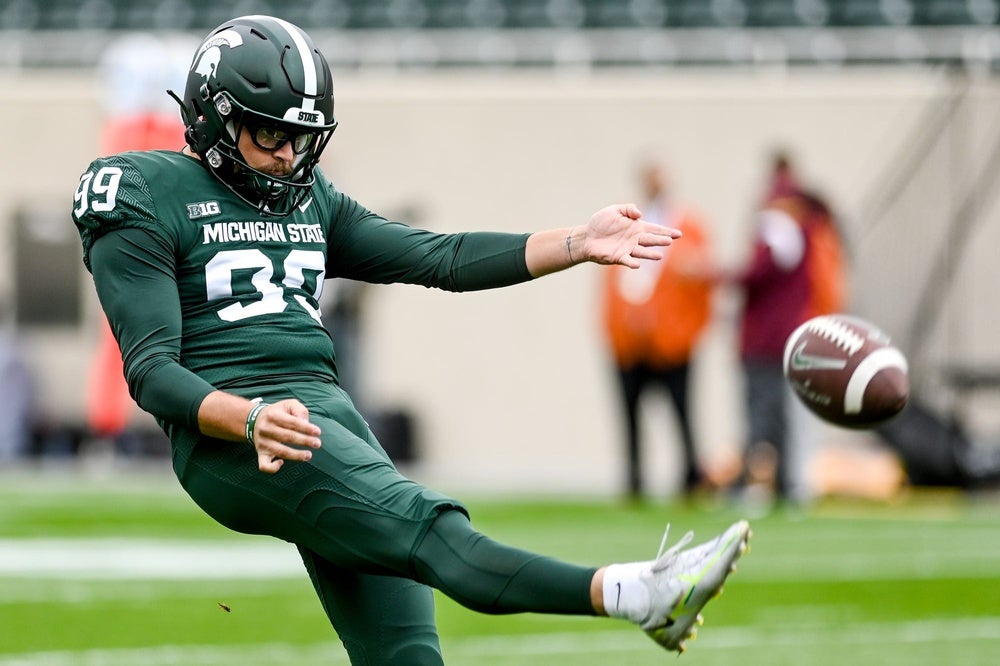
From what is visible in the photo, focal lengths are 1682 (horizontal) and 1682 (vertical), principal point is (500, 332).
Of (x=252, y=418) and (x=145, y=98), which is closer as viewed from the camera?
(x=252, y=418)

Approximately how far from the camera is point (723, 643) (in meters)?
6.08

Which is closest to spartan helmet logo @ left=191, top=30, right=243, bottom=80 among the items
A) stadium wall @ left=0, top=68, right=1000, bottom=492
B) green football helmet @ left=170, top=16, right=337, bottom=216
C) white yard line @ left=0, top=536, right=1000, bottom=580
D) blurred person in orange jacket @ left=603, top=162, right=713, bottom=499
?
green football helmet @ left=170, top=16, right=337, bottom=216

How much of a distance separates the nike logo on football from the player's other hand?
31.4 inches

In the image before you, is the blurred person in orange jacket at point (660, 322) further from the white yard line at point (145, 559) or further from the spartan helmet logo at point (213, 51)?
the spartan helmet logo at point (213, 51)

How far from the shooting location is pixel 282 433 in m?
3.23

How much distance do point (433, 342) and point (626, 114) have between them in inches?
104

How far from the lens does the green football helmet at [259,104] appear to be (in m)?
3.67

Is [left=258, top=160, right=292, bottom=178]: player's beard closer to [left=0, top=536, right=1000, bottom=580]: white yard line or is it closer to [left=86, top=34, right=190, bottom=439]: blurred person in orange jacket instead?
[left=0, top=536, right=1000, bottom=580]: white yard line

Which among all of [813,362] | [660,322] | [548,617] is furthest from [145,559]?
[813,362]

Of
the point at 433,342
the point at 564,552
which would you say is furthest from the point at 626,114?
the point at 564,552

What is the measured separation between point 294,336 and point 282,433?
522mm

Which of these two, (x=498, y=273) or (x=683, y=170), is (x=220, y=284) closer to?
(x=498, y=273)

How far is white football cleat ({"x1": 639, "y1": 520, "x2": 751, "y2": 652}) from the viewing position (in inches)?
128

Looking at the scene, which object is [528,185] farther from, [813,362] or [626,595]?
[626,595]
